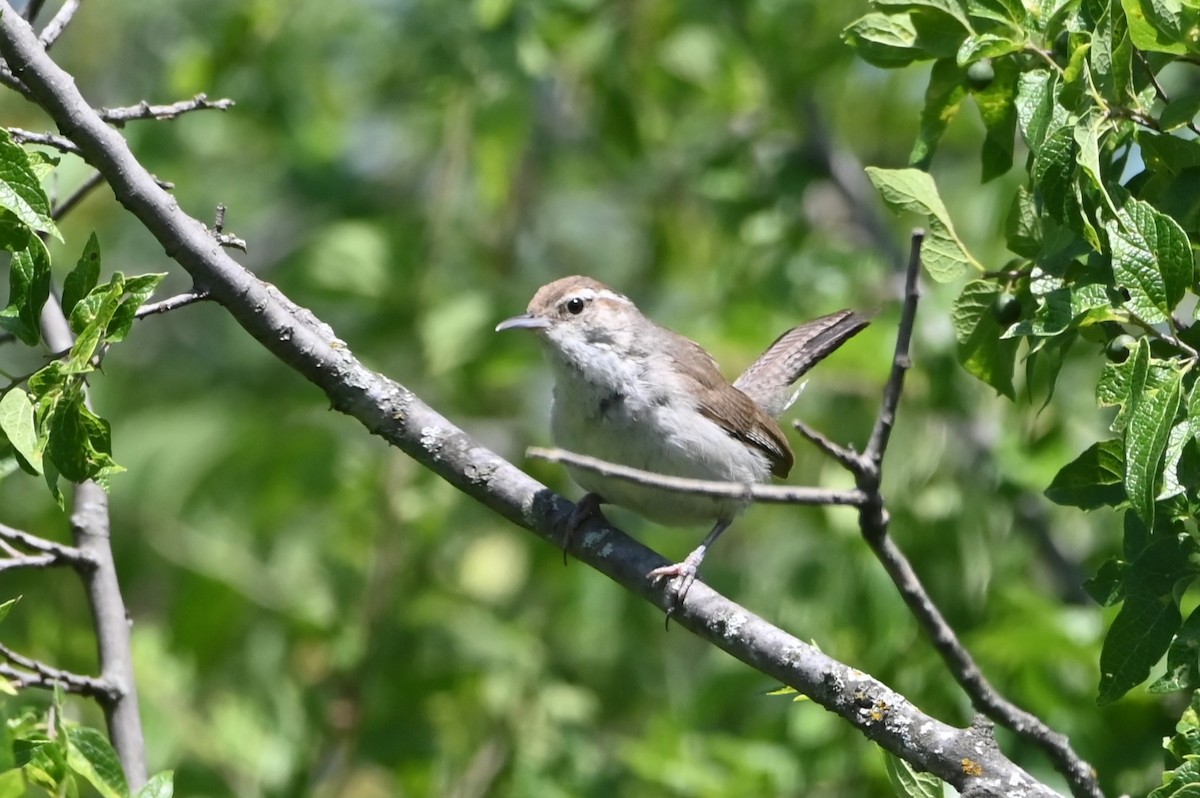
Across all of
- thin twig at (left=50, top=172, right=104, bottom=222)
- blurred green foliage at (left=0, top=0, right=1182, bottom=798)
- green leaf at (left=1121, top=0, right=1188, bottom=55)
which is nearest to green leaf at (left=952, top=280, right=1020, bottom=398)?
green leaf at (left=1121, top=0, right=1188, bottom=55)

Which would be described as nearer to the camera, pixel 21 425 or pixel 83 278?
pixel 21 425

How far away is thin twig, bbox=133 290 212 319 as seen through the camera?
8.42ft

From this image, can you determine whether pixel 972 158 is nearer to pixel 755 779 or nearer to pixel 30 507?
pixel 755 779

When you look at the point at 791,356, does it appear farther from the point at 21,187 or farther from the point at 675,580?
the point at 21,187

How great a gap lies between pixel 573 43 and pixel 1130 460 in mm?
4790

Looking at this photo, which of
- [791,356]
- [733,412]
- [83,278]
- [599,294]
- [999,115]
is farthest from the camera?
[791,356]

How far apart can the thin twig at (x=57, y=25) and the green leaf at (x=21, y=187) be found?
500 millimetres

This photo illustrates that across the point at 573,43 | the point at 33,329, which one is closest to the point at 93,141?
the point at 33,329

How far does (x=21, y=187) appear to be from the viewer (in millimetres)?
2377

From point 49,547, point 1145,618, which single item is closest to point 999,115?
point 1145,618

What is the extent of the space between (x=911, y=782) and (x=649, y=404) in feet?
6.64

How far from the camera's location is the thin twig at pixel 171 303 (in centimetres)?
257

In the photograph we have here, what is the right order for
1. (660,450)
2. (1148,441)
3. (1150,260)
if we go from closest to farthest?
1. (1148,441)
2. (1150,260)
3. (660,450)

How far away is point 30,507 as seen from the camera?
648 cm
